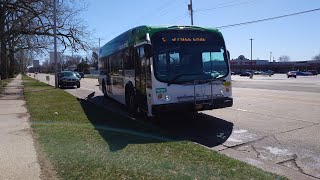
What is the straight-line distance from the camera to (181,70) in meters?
10.7

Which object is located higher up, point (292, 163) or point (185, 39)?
point (185, 39)

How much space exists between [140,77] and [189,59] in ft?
5.59

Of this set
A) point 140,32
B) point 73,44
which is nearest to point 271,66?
point 73,44

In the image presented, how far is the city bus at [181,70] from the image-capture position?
34.2 ft

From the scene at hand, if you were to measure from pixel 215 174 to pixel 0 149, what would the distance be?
450cm

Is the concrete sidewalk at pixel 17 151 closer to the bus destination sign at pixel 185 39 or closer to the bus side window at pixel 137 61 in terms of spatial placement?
the bus side window at pixel 137 61

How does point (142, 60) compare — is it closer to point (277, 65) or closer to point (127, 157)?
point (127, 157)

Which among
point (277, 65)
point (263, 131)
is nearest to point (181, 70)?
point (263, 131)

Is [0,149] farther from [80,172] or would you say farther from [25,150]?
[80,172]

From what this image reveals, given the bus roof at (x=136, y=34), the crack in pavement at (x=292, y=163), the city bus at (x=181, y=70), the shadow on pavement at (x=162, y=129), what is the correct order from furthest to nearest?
Result: 1. the bus roof at (x=136, y=34)
2. the city bus at (x=181, y=70)
3. the shadow on pavement at (x=162, y=129)
4. the crack in pavement at (x=292, y=163)

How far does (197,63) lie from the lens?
35.8 feet

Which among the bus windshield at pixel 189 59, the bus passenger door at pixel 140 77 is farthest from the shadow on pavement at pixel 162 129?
the bus windshield at pixel 189 59

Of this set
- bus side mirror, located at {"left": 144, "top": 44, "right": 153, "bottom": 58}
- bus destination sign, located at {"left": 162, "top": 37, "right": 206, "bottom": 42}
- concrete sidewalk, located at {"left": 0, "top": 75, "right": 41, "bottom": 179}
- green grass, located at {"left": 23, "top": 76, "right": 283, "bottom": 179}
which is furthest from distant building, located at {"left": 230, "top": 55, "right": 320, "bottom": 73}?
green grass, located at {"left": 23, "top": 76, "right": 283, "bottom": 179}

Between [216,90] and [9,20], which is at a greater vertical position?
[9,20]
